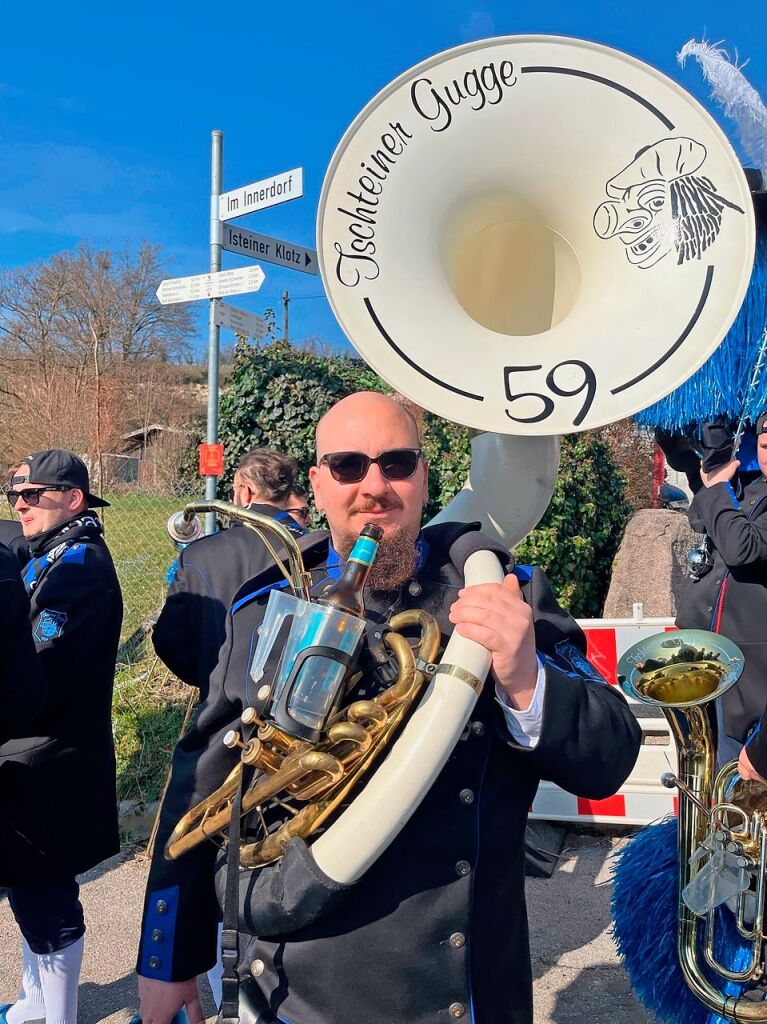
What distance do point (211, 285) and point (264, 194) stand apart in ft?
1.87

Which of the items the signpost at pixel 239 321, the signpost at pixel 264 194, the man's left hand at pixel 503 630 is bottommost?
the man's left hand at pixel 503 630

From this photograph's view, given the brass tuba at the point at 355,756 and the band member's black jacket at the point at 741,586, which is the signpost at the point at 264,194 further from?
the brass tuba at the point at 355,756

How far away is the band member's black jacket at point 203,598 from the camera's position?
2.74 metres

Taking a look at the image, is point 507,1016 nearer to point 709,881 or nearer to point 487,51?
point 709,881

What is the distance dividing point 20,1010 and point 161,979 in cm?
150

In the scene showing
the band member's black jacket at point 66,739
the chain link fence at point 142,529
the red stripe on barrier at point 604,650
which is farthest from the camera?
the chain link fence at point 142,529

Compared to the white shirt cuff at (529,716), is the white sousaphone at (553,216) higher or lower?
higher

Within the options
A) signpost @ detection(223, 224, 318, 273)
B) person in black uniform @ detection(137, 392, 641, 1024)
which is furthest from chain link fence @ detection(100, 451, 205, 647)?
person in black uniform @ detection(137, 392, 641, 1024)

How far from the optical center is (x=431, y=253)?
176 centimetres

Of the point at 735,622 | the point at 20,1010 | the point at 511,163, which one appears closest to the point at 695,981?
the point at 735,622

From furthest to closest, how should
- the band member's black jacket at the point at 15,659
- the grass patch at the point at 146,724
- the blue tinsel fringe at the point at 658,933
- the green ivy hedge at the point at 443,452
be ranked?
the green ivy hedge at the point at 443,452 < the grass patch at the point at 146,724 < the band member's black jacket at the point at 15,659 < the blue tinsel fringe at the point at 658,933

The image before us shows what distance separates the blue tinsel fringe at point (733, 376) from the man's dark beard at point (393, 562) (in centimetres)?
154

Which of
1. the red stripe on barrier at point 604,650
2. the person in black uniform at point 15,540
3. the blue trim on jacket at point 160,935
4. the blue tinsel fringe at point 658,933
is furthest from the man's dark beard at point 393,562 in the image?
the red stripe on barrier at point 604,650

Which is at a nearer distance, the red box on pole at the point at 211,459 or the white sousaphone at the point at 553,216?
the white sousaphone at the point at 553,216
